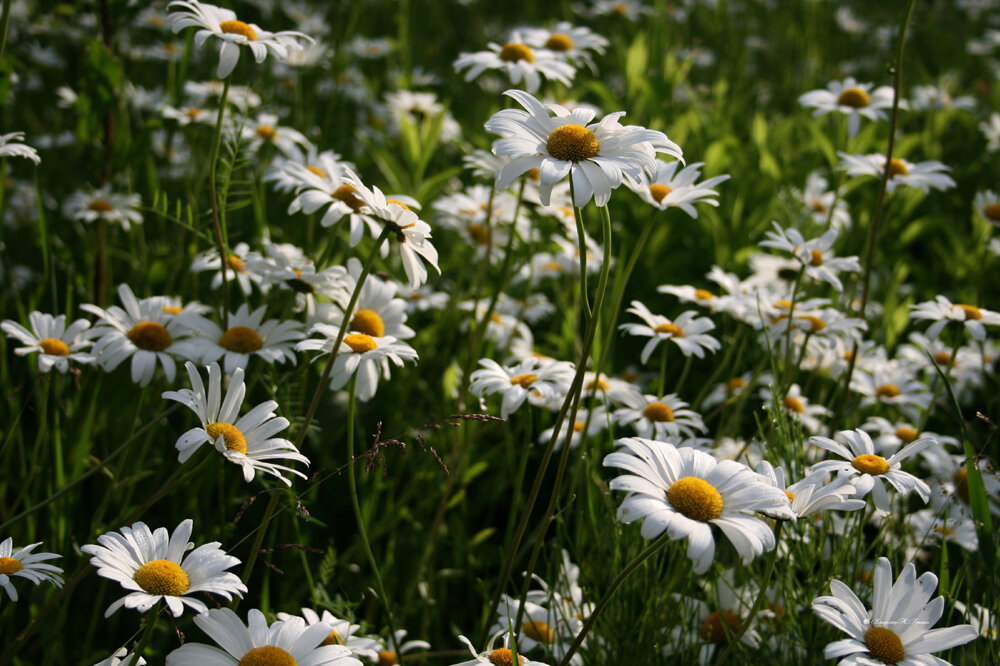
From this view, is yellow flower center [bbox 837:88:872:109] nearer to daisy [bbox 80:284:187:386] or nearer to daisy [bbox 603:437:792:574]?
daisy [bbox 603:437:792:574]

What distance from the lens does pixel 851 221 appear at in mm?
3197

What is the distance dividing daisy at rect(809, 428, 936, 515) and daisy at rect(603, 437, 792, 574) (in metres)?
0.22

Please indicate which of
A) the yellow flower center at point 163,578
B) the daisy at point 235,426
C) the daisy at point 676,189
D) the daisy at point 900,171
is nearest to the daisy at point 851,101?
the daisy at point 900,171

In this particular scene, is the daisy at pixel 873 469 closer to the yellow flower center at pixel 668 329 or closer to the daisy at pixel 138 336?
the yellow flower center at pixel 668 329

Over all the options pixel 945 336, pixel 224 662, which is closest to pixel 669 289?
pixel 945 336

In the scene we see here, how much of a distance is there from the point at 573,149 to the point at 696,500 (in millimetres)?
509

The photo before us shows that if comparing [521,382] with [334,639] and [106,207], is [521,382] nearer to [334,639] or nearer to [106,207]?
[334,639]

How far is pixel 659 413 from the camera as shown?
1735 millimetres

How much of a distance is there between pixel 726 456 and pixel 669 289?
467 mm

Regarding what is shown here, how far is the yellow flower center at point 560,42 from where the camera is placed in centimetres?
241

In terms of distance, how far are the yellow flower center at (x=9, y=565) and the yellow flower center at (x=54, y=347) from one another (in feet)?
1.96

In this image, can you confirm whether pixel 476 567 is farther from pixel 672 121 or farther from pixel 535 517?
pixel 672 121

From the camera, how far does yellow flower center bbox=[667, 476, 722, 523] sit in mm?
1005

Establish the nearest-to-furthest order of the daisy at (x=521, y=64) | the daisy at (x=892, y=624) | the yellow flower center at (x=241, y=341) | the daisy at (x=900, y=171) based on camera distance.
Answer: the daisy at (x=892, y=624)
the yellow flower center at (x=241, y=341)
the daisy at (x=521, y=64)
the daisy at (x=900, y=171)
